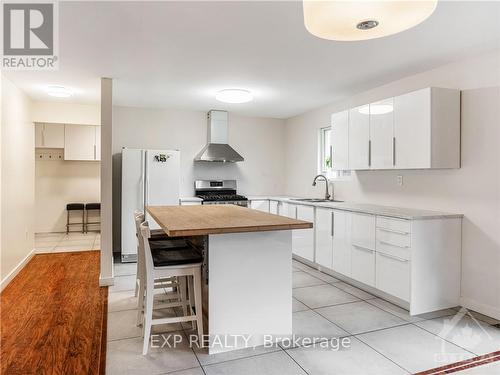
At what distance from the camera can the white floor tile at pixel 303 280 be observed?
3982 mm

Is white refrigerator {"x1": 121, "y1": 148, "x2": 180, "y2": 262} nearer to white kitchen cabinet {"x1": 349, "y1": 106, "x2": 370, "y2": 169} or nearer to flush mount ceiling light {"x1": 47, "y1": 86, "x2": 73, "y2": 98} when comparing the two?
flush mount ceiling light {"x1": 47, "y1": 86, "x2": 73, "y2": 98}

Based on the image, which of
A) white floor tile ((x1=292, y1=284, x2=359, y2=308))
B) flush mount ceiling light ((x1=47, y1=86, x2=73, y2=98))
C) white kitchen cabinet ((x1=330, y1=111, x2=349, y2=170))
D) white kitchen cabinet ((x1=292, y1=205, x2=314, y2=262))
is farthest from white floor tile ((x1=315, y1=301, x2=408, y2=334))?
flush mount ceiling light ((x1=47, y1=86, x2=73, y2=98))

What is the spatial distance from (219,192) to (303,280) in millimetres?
2480

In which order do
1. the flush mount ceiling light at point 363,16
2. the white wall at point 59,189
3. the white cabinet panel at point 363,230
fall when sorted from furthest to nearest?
the white wall at point 59,189 → the white cabinet panel at point 363,230 → the flush mount ceiling light at point 363,16

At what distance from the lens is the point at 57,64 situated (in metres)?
3.48

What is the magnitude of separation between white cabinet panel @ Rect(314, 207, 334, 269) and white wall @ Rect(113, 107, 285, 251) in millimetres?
2171

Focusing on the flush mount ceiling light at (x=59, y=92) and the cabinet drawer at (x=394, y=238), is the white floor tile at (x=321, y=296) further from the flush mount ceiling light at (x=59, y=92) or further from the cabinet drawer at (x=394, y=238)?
the flush mount ceiling light at (x=59, y=92)

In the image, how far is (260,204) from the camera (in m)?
5.73

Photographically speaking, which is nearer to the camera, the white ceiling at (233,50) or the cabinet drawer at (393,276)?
the white ceiling at (233,50)

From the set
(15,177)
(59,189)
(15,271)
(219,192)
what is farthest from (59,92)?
(59,189)

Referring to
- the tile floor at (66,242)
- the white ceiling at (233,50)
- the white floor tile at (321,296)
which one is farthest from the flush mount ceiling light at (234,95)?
the tile floor at (66,242)

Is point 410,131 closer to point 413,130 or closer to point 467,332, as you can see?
point 413,130

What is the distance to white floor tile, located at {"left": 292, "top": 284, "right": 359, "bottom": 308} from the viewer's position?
3408 millimetres

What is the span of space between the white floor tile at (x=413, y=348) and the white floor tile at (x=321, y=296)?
2.25ft
